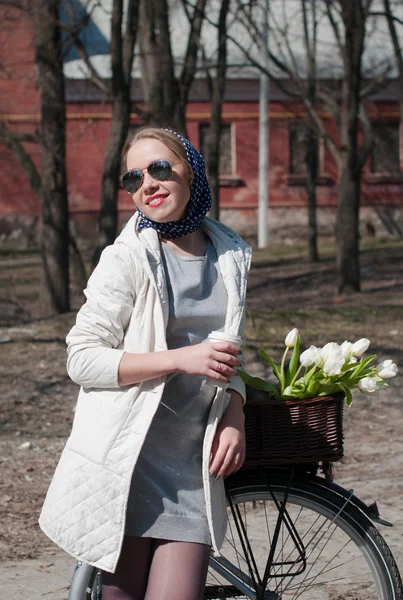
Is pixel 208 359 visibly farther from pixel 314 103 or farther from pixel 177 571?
pixel 314 103

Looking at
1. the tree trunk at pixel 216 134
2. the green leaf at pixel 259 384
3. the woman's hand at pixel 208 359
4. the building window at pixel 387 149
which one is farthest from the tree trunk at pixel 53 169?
the building window at pixel 387 149

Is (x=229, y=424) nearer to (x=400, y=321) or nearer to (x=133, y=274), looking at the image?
(x=133, y=274)

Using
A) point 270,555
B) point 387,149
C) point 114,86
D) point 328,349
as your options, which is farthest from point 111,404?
point 387,149

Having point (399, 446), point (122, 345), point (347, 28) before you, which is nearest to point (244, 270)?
point (122, 345)

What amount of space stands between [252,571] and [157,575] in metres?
→ 0.45

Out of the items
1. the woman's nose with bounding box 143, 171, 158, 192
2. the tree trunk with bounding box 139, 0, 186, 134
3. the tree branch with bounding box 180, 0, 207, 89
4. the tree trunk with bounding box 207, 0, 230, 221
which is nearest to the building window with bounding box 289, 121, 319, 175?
the tree trunk with bounding box 207, 0, 230, 221

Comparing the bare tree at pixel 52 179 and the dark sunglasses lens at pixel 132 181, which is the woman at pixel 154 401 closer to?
the dark sunglasses lens at pixel 132 181

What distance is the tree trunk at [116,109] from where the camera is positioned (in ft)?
44.2

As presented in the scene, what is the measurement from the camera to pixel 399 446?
22.2 ft

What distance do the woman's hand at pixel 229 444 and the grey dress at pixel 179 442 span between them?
49 mm

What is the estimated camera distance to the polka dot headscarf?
2.76 metres

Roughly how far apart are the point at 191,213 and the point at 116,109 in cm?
1169

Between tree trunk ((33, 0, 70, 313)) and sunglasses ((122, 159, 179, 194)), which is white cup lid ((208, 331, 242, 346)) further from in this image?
tree trunk ((33, 0, 70, 313))

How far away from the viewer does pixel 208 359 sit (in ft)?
8.36
